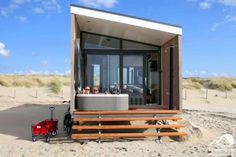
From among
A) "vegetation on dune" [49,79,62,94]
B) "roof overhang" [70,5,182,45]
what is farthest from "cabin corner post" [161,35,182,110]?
"vegetation on dune" [49,79,62,94]

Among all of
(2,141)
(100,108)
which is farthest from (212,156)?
(2,141)

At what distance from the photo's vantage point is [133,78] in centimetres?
1451

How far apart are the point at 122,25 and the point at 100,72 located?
2644 mm

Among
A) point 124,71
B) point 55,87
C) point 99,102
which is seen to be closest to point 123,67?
point 124,71

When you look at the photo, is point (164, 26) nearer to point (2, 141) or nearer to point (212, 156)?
point (212, 156)

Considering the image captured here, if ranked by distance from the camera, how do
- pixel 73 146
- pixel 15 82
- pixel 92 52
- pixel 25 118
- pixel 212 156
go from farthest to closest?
pixel 15 82, pixel 25 118, pixel 92 52, pixel 73 146, pixel 212 156

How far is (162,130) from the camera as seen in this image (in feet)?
37.4

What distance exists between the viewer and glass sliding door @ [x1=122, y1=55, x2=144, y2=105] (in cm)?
1440

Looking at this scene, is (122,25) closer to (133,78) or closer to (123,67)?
(123,67)

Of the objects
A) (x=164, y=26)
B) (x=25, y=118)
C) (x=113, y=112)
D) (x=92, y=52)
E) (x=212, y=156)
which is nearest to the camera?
(x=212, y=156)

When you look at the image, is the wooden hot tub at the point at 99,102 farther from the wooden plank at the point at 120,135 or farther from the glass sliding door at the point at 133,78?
the glass sliding door at the point at 133,78

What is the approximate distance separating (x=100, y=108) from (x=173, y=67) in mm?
2865

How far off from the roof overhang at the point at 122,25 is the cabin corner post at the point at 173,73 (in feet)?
1.01

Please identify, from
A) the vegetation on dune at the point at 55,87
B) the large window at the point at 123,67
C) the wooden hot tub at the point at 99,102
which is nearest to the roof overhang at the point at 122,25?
the large window at the point at 123,67
